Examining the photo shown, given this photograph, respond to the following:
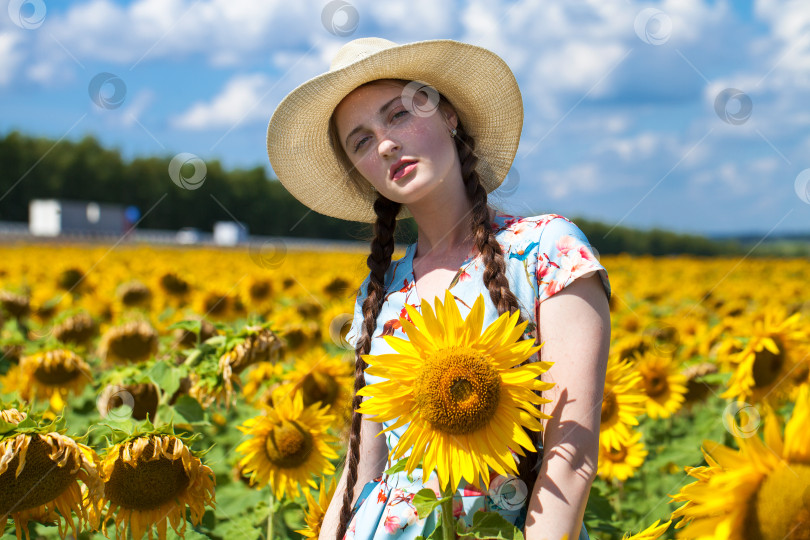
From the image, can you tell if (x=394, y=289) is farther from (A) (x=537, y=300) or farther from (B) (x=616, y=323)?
(B) (x=616, y=323)

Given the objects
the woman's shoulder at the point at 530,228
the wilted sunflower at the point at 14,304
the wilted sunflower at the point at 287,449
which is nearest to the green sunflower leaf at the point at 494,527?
the woman's shoulder at the point at 530,228

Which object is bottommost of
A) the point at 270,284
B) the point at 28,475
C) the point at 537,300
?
the point at 28,475

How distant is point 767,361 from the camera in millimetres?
2967

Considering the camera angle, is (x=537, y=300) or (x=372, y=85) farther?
(x=372, y=85)

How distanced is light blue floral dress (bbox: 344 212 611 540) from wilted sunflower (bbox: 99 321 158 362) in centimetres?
233

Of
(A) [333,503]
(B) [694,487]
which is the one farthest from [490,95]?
(B) [694,487]

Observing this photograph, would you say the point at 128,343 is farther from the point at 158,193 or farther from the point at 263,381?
the point at 158,193

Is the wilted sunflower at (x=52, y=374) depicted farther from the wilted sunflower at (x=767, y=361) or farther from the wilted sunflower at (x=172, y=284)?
the wilted sunflower at (x=767, y=361)

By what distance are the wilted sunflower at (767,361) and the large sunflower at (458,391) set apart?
6.33 ft

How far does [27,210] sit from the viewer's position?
39.4m

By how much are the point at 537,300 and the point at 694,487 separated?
68 cm

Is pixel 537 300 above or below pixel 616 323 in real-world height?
below

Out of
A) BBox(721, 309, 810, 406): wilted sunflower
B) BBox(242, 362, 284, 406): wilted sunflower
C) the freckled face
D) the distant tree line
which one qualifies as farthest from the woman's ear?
the distant tree line

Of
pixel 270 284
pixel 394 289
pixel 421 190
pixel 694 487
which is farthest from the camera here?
pixel 270 284
